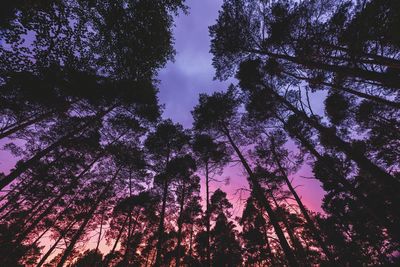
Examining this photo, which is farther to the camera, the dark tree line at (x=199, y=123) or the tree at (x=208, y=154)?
the tree at (x=208, y=154)

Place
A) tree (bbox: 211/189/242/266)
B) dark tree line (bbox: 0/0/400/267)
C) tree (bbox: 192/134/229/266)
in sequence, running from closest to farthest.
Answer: dark tree line (bbox: 0/0/400/267), tree (bbox: 192/134/229/266), tree (bbox: 211/189/242/266)

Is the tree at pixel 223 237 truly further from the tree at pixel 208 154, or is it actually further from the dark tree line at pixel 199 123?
the tree at pixel 208 154

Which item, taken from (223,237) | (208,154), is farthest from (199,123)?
(223,237)

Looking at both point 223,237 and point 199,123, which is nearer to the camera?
point 199,123

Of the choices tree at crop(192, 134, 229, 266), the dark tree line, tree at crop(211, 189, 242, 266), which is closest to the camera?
the dark tree line

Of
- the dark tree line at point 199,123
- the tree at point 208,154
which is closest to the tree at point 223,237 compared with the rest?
the dark tree line at point 199,123

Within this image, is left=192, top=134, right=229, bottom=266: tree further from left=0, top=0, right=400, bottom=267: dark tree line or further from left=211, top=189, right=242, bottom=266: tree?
left=211, top=189, right=242, bottom=266: tree

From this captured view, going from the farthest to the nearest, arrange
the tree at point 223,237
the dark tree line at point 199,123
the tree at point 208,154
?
the tree at point 223,237, the tree at point 208,154, the dark tree line at point 199,123

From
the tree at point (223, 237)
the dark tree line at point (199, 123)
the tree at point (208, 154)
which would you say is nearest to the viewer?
the dark tree line at point (199, 123)

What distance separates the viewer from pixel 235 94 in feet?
45.2

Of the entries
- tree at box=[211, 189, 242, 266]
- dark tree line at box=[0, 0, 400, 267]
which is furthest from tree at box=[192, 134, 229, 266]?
tree at box=[211, 189, 242, 266]

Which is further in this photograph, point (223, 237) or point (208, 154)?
point (223, 237)

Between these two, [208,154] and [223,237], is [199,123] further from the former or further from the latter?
[223,237]

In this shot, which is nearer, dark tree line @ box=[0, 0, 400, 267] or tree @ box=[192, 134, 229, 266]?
dark tree line @ box=[0, 0, 400, 267]
